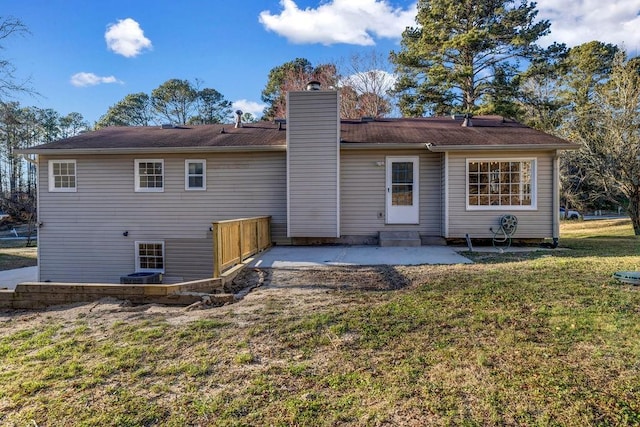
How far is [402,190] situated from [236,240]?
478 cm

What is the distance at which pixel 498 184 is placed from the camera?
30.4 feet

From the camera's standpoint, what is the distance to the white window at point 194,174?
10203mm

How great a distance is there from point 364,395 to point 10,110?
1226cm

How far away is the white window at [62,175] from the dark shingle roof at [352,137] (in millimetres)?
507

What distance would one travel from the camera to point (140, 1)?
12.7 m

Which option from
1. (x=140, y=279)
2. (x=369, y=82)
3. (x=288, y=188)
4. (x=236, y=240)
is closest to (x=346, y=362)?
(x=236, y=240)

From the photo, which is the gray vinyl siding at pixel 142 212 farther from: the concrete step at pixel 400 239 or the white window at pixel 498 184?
the white window at pixel 498 184

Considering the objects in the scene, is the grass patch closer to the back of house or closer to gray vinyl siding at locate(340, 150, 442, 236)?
the back of house

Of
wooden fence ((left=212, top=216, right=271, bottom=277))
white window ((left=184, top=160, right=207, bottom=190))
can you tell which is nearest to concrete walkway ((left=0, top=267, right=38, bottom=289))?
white window ((left=184, top=160, right=207, bottom=190))

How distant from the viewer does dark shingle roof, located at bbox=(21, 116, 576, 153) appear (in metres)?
9.32

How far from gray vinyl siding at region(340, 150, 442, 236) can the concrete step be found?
9.1 inches

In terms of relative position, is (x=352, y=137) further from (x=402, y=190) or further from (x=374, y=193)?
(x=402, y=190)

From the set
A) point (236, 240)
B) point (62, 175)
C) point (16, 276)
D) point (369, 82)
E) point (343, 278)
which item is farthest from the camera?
point (369, 82)

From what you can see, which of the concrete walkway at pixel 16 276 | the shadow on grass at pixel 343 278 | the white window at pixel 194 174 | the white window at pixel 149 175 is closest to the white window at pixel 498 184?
the shadow on grass at pixel 343 278
